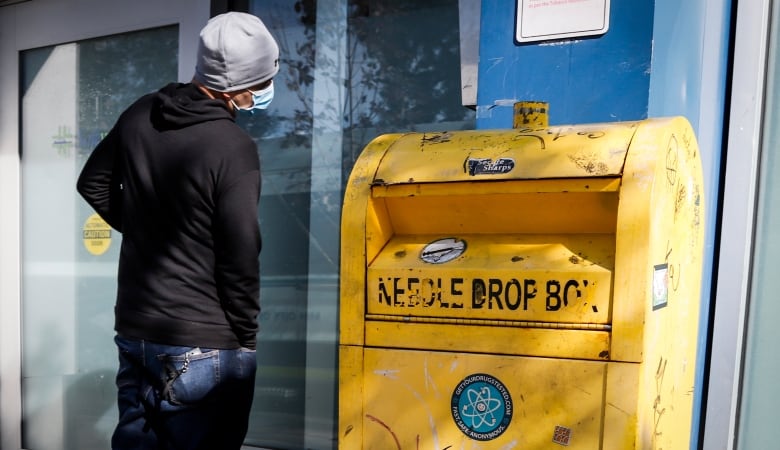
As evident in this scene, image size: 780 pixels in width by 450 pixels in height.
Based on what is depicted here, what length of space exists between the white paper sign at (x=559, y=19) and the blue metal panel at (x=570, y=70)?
24 mm

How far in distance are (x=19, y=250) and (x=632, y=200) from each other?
4.18 m

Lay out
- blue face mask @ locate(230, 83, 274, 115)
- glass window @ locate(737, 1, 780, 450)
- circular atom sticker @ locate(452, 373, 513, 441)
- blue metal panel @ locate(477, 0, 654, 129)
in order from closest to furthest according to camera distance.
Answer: circular atom sticker @ locate(452, 373, 513, 441) → blue face mask @ locate(230, 83, 274, 115) → blue metal panel @ locate(477, 0, 654, 129) → glass window @ locate(737, 1, 780, 450)

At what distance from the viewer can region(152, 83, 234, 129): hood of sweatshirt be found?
2002 millimetres

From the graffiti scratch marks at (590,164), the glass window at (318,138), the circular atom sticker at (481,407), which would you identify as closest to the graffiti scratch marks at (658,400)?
the circular atom sticker at (481,407)

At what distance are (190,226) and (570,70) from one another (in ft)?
Result: 4.69

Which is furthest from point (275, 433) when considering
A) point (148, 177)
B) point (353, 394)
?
point (148, 177)

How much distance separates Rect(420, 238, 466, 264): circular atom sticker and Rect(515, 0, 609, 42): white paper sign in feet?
3.14

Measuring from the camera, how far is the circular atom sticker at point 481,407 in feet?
6.57

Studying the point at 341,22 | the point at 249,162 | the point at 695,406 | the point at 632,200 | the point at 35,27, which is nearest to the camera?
the point at 632,200

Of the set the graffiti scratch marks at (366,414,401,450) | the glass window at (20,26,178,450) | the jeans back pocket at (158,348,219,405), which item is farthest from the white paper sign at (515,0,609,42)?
the glass window at (20,26,178,450)

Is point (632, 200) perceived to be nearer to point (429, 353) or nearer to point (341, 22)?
point (429, 353)

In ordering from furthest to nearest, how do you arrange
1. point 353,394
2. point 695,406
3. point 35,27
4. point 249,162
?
point 35,27
point 695,406
point 353,394
point 249,162

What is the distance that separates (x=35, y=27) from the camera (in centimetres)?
471

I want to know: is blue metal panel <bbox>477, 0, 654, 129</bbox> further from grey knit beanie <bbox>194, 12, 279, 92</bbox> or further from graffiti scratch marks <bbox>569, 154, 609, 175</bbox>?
grey knit beanie <bbox>194, 12, 279, 92</bbox>
